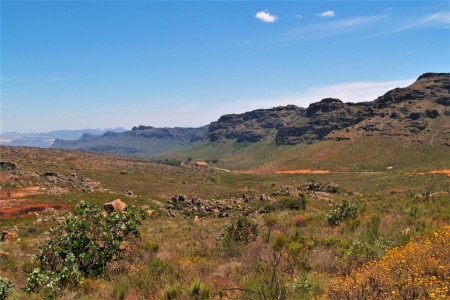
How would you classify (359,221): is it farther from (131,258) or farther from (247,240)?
(131,258)

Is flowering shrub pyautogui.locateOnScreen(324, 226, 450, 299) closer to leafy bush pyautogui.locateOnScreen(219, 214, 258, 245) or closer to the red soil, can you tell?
leafy bush pyautogui.locateOnScreen(219, 214, 258, 245)

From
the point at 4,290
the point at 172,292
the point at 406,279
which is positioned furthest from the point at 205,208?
the point at 406,279

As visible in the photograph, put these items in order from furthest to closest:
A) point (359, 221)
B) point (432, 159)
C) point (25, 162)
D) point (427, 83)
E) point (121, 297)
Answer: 1. point (427, 83)
2. point (432, 159)
3. point (25, 162)
4. point (359, 221)
5. point (121, 297)

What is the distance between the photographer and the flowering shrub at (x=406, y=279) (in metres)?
5.64

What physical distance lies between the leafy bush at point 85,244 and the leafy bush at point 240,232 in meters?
3.82

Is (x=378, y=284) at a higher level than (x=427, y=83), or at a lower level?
lower

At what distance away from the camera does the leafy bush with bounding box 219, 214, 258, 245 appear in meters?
13.2

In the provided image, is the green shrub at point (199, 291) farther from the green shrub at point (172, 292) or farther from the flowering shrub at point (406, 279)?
the flowering shrub at point (406, 279)

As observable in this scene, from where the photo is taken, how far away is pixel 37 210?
34.5m

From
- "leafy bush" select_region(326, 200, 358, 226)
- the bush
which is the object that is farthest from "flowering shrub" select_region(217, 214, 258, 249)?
"leafy bush" select_region(326, 200, 358, 226)

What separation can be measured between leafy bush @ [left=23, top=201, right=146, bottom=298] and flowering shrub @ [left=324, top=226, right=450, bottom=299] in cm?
690

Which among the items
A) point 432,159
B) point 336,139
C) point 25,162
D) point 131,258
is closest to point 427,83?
point 336,139

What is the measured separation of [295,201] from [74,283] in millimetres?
23766

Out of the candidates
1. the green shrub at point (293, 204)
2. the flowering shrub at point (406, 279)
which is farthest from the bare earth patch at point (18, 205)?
the flowering shrub at point (406, 279)
